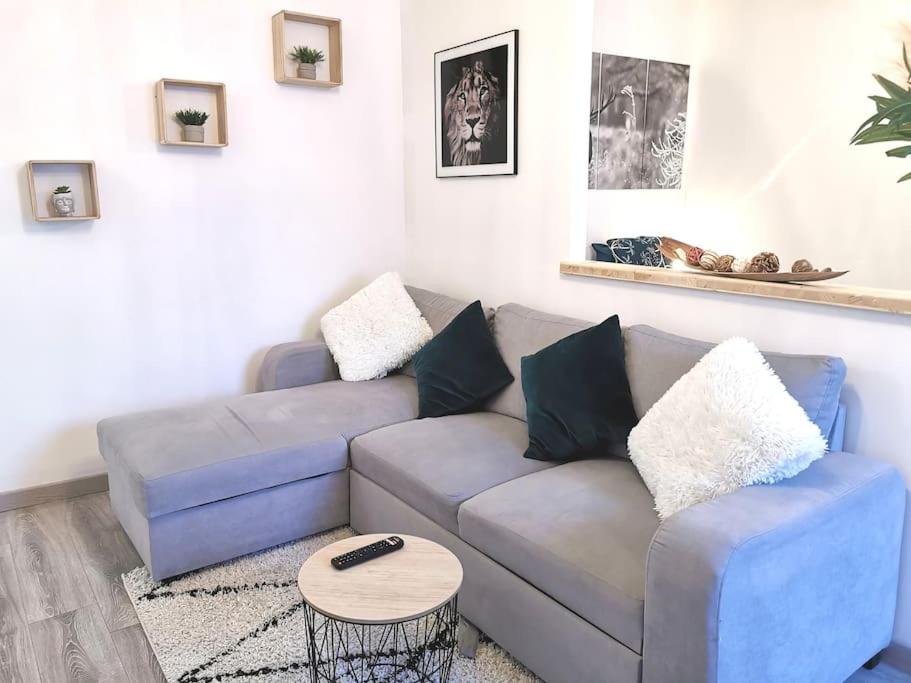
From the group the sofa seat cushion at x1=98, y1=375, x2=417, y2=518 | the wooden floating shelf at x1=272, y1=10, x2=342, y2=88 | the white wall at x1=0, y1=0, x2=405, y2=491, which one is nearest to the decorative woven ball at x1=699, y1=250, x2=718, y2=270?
the sofa seat cushion at x1=98, y1=375, x2=417, y2=518

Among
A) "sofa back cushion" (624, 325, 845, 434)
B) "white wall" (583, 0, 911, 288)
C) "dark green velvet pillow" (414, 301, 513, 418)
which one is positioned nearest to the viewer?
"sofa back cushion" (624, 325, 845, 434)

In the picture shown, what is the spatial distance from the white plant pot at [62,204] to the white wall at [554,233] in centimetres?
171

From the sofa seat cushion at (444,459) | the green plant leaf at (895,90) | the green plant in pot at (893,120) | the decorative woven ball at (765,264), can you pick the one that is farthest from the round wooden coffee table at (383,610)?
the green plant leaf at (895,90)

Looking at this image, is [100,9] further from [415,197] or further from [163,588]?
[163,588]

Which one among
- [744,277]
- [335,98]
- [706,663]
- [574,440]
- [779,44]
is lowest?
[706,663]

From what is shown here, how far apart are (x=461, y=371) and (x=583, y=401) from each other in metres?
0.67

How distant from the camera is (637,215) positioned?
3607 millimetres

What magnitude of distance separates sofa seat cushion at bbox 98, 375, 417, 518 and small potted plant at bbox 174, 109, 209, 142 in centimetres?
121

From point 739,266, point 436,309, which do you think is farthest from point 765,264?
point 436,309

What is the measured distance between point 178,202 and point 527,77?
169cm

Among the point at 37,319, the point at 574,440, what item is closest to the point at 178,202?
the point at 37,319

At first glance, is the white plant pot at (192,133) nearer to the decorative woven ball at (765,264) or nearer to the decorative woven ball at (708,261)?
the decorative woven ball at (708,261)

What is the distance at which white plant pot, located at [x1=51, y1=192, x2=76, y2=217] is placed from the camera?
298 cm

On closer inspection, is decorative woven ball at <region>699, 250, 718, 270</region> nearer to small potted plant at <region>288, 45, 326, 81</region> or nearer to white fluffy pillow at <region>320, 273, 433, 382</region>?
white fluffy pillow at <region>320, 273, 433, 382</region>
